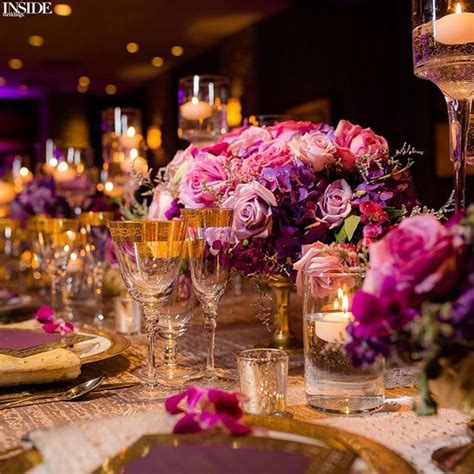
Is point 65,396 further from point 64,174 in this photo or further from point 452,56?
point 64,174

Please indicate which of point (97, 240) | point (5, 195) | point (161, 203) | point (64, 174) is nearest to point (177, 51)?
point (5, 195)

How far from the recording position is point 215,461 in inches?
23.9

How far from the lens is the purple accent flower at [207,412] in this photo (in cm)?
66

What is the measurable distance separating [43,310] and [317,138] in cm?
58

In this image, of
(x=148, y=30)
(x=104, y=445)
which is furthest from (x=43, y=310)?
(x=148, y=30)

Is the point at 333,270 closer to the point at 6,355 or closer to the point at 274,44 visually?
the point at 6,355

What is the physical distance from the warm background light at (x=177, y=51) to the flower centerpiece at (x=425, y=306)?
8521 millimetres

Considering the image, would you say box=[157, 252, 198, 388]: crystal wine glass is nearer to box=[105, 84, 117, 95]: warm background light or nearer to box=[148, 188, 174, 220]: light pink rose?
box=[148, 188, 174, 220]: light pink rose

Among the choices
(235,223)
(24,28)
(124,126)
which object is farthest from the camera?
(24,28)

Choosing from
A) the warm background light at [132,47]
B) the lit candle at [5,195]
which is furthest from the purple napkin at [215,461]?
the warm background light at [132,47]

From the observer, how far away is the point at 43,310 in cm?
134

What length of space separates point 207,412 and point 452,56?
64 centimetres

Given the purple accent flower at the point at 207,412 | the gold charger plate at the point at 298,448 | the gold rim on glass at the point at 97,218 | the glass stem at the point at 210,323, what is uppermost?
the gold rim on glass at the point at 97,218

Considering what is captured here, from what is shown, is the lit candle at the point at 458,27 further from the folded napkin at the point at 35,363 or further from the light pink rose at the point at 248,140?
the folded napkin at the point at 35,363
